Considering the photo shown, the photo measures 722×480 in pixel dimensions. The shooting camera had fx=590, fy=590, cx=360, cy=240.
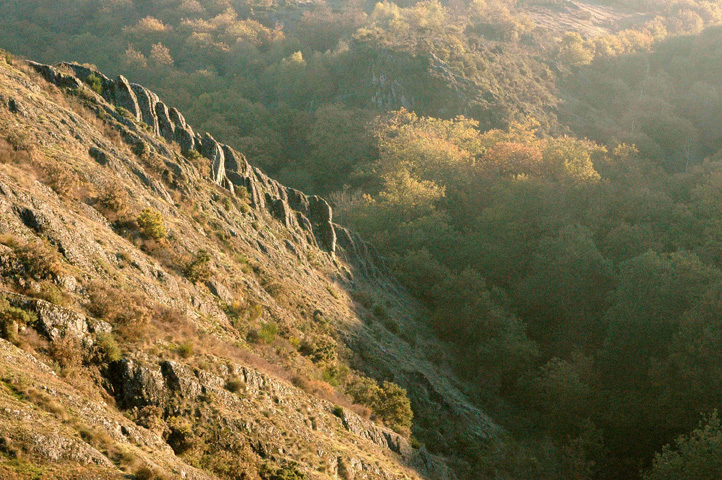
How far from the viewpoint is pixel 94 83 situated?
2678 cm

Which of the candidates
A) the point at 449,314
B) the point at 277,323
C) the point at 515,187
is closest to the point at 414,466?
the point at 277,323

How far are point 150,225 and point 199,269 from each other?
2.14 metres

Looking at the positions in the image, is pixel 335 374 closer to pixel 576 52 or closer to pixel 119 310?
pixel 119 310

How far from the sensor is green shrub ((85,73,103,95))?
26.7m

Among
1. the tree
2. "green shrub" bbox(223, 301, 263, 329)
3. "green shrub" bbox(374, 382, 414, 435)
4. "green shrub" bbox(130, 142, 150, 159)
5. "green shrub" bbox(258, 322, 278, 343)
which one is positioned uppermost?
"green shrub" bbox(130, 142, 150, 159)

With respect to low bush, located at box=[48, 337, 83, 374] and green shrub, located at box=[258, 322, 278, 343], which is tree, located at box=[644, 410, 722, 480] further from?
low bush, located at box=[48, 337, 83, 374]

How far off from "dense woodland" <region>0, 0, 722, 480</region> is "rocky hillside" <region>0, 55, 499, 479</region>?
660cm

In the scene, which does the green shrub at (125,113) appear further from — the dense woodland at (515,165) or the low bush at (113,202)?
the dense woodland at (515,165)

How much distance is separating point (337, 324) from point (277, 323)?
5.98m

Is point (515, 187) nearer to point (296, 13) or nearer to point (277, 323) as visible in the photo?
point (277, 323)

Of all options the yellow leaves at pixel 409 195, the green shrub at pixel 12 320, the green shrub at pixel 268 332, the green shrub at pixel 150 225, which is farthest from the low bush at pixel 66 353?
the yellow leaves at pixel 409 195

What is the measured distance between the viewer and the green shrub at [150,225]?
19.4 metres

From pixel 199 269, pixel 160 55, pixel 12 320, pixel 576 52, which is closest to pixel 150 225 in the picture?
pixel 199 269

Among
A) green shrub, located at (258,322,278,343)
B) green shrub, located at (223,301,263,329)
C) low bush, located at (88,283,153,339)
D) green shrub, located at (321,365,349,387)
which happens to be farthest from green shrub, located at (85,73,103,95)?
green shrub, located at (321,365,349,387)
